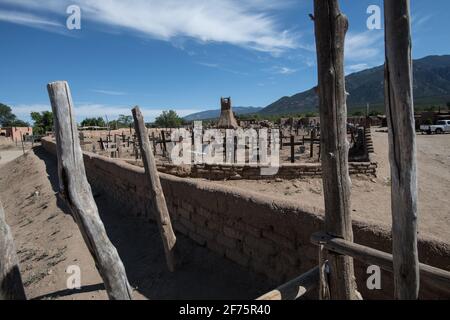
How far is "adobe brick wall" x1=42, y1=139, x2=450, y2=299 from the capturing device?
2.93 meters

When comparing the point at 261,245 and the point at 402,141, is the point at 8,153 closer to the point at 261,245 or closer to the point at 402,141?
the point at 261,245

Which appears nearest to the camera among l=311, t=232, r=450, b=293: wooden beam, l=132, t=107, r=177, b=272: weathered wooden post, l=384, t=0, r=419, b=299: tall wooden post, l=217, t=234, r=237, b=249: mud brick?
l=384, t=0, r=419, b=299: tall wooden post

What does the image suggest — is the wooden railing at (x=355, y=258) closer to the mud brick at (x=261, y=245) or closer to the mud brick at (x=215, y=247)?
the mud brick at (x=261, y=245)

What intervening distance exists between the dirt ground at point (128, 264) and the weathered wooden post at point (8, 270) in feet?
7.89

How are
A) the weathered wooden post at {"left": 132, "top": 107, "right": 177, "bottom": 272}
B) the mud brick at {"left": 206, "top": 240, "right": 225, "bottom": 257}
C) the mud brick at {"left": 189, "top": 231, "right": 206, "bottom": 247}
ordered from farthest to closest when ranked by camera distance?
1. the mud brick at {"left": 189, "top": 231, "right": 206, "bottom": 247}
2. the weathered wooden post at {"left": 132, "top": 107, "right": 177, "bottom": 272}
3. the mud brick at {"left": 206, "top": 240, "right": 225, "bottom": 257}

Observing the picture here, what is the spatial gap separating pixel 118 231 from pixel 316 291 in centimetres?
470

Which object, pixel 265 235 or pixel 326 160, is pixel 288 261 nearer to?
pixel 265 235

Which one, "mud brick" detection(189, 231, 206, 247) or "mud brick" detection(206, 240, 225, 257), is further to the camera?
"mud brick" detection(189, 231, 206, 247)

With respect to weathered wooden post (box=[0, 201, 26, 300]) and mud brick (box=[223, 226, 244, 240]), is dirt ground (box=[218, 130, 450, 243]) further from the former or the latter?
weathered wooden post (box=[0, 201, 26, 300])

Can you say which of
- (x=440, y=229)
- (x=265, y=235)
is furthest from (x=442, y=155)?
(x=265, y=235)

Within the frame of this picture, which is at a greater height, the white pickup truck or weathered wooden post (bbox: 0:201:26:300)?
the white pickup truck

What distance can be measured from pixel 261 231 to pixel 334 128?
2069mm

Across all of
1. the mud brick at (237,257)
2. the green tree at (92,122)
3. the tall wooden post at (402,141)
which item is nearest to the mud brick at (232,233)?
the mud brick at (237,257)

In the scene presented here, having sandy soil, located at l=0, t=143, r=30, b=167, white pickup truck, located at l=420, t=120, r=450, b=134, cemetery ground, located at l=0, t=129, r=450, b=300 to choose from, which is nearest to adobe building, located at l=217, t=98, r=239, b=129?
cemetery ground, located at l=0, t=129, r=450, b=300
